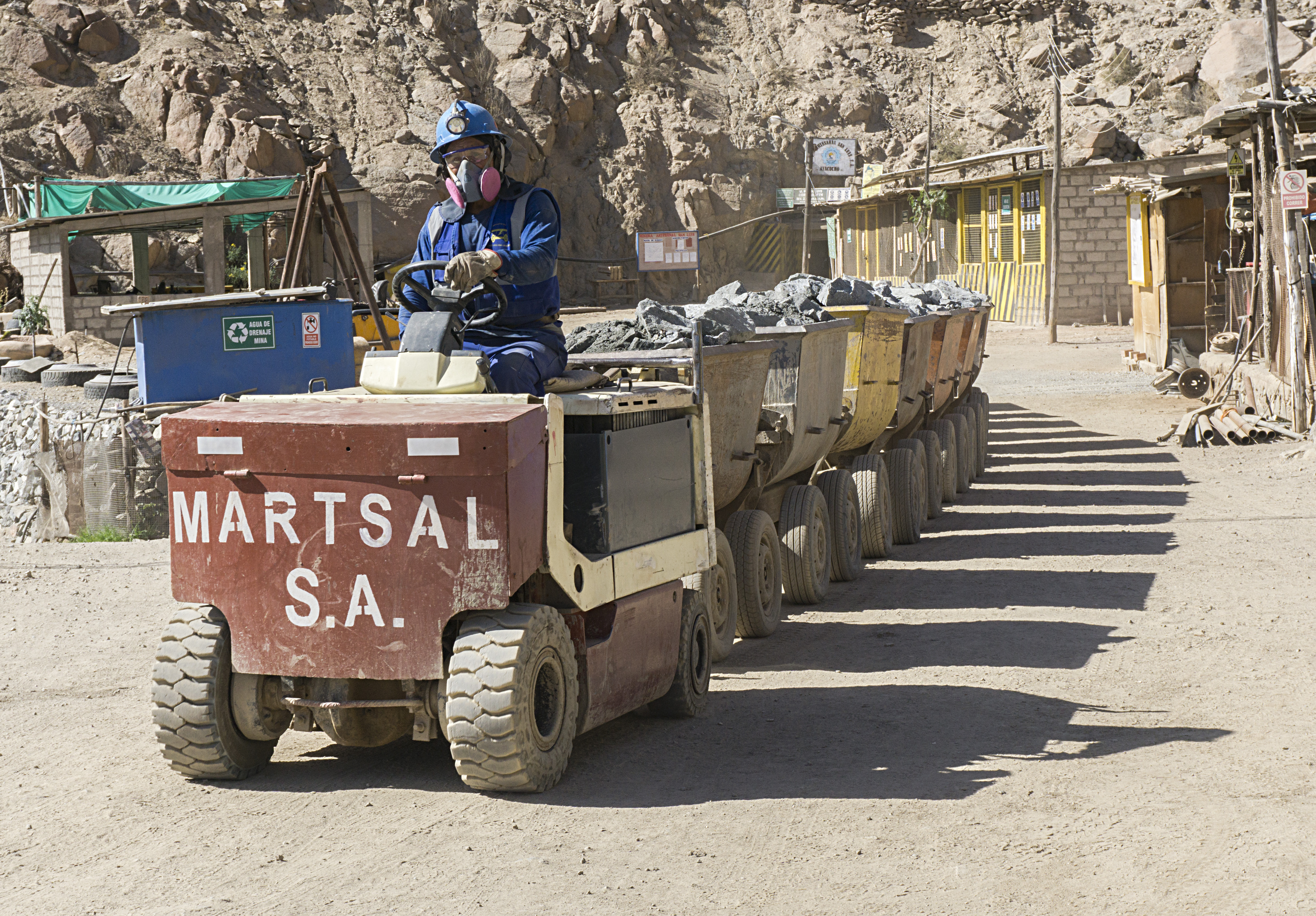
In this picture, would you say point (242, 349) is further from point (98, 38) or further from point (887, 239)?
point (887, 239)

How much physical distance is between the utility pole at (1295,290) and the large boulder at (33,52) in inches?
1398

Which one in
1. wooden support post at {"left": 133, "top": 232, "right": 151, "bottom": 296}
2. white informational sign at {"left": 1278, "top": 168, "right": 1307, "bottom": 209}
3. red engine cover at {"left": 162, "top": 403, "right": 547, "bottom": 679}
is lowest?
red engine cover at {"left": 162, "top": 403, "right": 547, "bottom": 679}

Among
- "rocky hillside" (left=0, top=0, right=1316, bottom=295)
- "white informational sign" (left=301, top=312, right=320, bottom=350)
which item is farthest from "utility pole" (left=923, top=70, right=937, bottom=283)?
"white informational sign" (left=301, top=312, right=320, bottom=350)

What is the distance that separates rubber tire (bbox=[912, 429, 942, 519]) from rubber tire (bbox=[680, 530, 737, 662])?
16.4 ft

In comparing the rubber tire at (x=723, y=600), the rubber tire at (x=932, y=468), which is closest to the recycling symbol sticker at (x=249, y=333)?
the rubber tire at (x=932, y=468)

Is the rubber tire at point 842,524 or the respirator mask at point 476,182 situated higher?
the respirator mask at point 476,182

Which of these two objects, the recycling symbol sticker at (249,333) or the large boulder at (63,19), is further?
the large boulder at (63,19)

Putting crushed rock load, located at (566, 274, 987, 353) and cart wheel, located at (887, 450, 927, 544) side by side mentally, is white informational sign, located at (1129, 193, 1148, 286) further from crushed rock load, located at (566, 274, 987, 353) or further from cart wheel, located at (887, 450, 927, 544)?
cart wheel, located at (887, 450, 927, 544)

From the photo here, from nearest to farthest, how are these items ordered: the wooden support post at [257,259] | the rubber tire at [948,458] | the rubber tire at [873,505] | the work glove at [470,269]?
the work glove at [470,269]
the rubber tire at [873,505]
the rubber tire at [948,458]
the wooden support post at [257,259]

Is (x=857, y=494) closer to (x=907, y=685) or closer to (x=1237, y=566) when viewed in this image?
(x=1237, y=566)

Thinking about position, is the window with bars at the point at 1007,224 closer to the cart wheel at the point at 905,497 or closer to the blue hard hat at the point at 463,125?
the cart wheel at the point at 905,497

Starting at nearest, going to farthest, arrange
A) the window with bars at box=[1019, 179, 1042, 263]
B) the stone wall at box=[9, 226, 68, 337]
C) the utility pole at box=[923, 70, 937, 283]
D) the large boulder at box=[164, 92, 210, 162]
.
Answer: the stone wall at box=[9, 226, 68, 337] < the window with bars at box=[1019, 179, 1042, 263] < the utility pole at box=[923, 70, 937, 283] < the large boulder at box=[164, 92, 210, 162]

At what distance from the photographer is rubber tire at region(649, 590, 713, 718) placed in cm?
574

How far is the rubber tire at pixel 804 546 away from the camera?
8.24 metres
